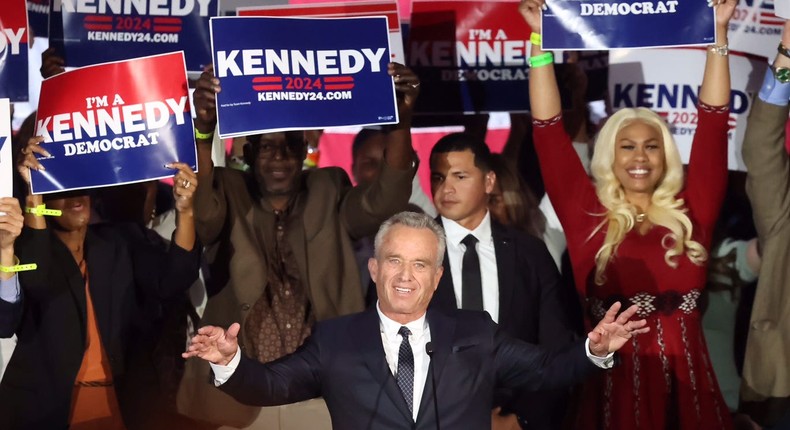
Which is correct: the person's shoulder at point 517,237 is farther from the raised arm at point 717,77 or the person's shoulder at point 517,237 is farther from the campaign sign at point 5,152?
the campaign sign at point 5,152

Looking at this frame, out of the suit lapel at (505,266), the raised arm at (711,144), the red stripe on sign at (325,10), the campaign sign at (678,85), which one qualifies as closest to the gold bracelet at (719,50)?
the raised arm at (711,144)

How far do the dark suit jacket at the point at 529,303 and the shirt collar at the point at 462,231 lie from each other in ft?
0.11

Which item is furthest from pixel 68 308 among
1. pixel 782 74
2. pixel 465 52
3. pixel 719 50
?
pixel 782 74

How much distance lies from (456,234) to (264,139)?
2.70ft

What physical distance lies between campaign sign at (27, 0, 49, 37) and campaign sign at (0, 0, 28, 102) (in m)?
0.33

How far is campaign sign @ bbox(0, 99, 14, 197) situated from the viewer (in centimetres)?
433

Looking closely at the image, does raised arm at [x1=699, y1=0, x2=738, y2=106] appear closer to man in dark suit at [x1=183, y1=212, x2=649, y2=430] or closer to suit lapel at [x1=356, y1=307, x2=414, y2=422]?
man in dark suit at [x1=183, y1=212, x2=649, y2=430]

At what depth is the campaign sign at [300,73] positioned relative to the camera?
15.4ft

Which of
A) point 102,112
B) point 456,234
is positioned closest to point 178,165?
point 102,112

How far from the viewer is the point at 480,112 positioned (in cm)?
563

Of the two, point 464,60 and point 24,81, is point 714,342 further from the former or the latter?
point 24,81

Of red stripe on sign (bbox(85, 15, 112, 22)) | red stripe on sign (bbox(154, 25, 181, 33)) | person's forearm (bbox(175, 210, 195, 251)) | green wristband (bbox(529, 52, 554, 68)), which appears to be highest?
red stripe on sign (bbox(85, 15, 112, 22))

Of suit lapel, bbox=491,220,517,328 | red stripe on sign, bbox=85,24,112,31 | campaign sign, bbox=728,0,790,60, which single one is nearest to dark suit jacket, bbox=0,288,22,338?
red stripe on sign, bbox=85,24,112,31

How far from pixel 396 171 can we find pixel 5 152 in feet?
4.53
